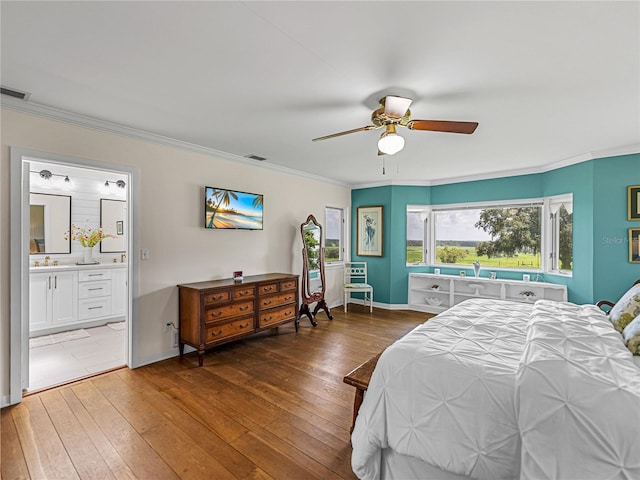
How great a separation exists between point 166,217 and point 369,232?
12.8ft

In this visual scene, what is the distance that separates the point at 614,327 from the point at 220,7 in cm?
316

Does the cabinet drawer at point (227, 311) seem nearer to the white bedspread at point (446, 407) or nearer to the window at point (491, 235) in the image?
the white bedspread at point (446, 407)

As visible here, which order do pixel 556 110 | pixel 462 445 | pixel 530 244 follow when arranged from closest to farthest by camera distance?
pixel 462 445 → pixel 556 110 → pixel 530 244

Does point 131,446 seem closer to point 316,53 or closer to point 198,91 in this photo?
point 198,91

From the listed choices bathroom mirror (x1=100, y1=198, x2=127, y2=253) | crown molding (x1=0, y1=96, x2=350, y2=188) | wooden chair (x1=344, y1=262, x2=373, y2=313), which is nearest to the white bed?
crown molding (x1=0, y1=96, x2=350, y2=188)

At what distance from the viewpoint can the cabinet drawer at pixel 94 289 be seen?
14.9 feet

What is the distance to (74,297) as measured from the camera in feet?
14.6

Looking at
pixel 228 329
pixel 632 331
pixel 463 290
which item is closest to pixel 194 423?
pixel 228 329

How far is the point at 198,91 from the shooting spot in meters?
2.34

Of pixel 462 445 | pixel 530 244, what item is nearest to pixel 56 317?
pixel 462 445

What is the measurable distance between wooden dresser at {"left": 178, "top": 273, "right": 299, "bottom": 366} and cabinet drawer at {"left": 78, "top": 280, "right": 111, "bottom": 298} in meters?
2.11

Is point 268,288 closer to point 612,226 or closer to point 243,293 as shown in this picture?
point 243,293

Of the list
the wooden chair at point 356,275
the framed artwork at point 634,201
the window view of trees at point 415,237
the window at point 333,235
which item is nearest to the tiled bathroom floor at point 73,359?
the window at point 333,235

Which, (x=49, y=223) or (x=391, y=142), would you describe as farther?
(x=49, y=223)
